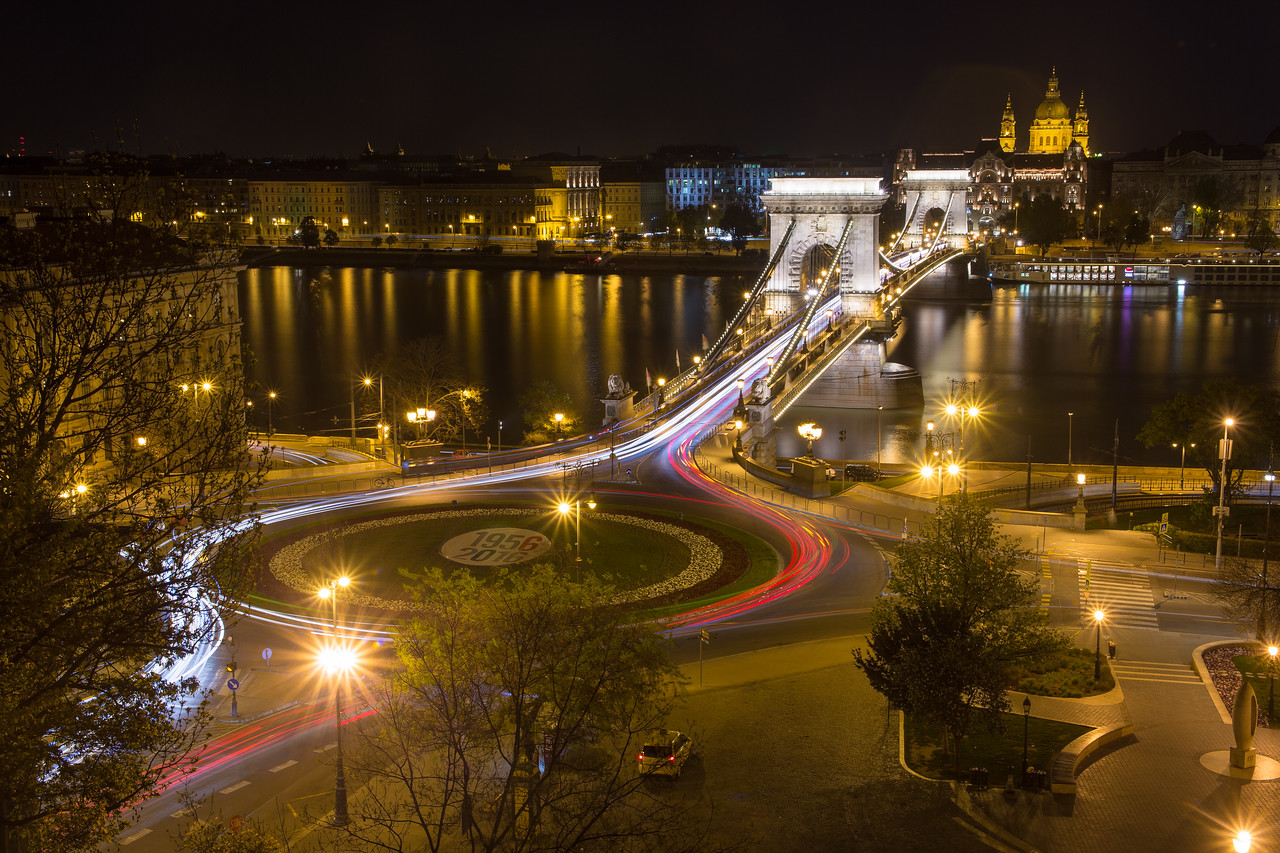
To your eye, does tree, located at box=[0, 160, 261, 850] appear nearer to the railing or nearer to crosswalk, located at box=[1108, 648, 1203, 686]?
crosswalk, located at box=[1108, 648, 1203, 686]

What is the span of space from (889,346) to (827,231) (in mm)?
14811

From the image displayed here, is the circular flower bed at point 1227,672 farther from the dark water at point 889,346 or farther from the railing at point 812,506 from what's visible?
the dark water at point 889,346

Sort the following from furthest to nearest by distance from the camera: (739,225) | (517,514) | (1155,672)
→ (739,225)
(517,514)
(1155,672)

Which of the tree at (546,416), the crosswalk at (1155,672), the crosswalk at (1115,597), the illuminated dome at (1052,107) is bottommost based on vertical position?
the crosswalk at (1155,672)

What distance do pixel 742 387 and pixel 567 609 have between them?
24024 mm

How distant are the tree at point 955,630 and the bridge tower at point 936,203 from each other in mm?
66918

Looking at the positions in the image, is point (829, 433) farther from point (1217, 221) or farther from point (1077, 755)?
point (1217, 221)

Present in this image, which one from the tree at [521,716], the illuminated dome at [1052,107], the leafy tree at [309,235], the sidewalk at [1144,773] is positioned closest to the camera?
the tree at [521,716]

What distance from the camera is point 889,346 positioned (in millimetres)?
59562

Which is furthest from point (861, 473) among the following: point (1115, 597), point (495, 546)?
point (495, 546)

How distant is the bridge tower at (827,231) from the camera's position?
45.4m

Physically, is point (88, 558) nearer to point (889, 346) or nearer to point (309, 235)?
point (889, 346)

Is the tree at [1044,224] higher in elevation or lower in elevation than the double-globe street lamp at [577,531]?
higher

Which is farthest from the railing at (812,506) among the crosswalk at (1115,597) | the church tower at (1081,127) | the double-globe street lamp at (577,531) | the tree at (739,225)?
the church tower at (1081,127)
